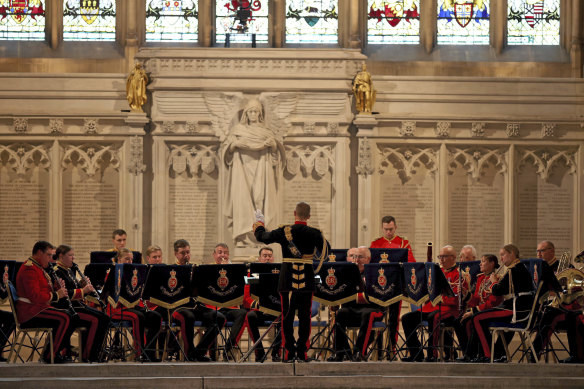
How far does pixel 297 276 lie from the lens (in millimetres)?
9984

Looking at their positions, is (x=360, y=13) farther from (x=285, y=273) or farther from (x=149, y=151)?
(x=285, y=273)

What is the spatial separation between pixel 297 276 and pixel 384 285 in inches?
38.8

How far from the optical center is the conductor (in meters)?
9.98

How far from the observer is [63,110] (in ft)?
49.2

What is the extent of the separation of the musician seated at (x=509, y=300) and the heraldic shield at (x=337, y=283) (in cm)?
116

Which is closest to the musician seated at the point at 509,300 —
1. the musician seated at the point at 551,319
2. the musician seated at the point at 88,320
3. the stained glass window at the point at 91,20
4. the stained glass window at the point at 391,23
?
the musician seated at the point at 551,319

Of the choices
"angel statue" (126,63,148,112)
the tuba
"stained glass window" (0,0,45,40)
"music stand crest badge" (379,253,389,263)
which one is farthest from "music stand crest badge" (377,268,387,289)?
"stained glass window" (0,0,45,40)

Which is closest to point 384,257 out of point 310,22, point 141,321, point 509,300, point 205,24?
point 509,300

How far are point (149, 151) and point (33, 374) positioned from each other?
5718 millimetres

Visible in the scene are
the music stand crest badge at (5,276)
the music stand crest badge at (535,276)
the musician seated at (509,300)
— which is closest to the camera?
the musician seated at (509,300)

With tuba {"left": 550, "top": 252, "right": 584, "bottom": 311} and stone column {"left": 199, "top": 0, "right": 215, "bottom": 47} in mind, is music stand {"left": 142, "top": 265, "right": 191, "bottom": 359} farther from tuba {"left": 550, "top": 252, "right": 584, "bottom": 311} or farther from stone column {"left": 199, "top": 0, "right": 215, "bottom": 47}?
stone column {"left": 199, "top": 0, "right": 215, "bottom": 47}

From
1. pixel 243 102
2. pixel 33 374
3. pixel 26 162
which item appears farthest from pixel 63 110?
pixel 33 374

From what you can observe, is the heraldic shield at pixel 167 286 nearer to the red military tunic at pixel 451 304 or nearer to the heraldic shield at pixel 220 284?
the heraldic shield at pixel 220 284

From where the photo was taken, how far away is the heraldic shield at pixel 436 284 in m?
10.3
